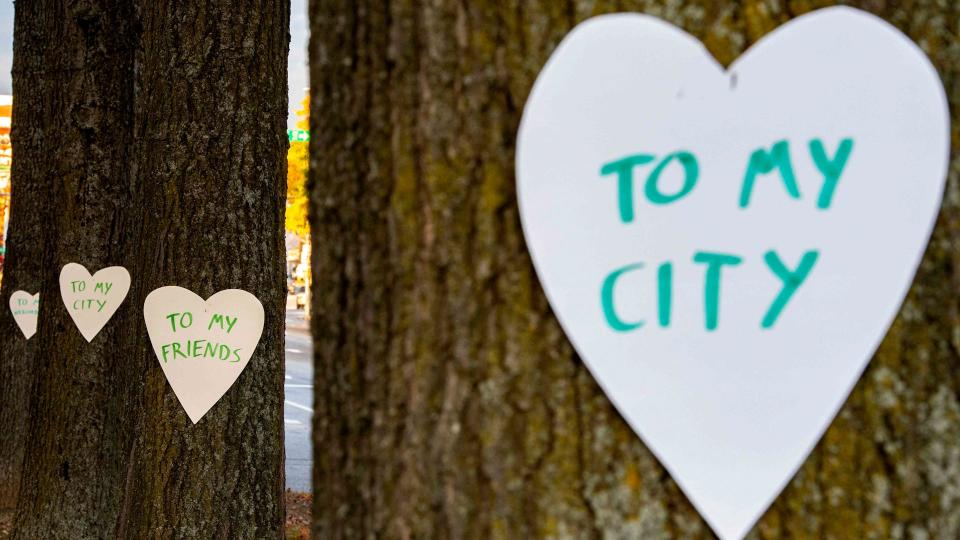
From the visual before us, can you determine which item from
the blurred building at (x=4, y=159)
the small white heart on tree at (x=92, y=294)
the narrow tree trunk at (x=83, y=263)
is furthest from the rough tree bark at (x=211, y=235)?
the blurred building at (x=4, y=159)

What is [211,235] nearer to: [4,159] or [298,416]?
[298,416]

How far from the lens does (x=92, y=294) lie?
575 cm

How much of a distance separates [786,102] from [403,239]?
46 centimetres

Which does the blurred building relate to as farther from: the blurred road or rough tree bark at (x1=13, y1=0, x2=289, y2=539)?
rough tree bark at (x1=13, y1=0, x2=289, y2=539)

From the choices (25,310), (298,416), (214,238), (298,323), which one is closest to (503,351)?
(214,238)

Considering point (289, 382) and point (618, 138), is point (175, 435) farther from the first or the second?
point (289, 382)

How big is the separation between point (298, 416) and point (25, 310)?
304 inches

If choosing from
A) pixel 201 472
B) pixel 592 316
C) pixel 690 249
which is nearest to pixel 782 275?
pixel 690 249

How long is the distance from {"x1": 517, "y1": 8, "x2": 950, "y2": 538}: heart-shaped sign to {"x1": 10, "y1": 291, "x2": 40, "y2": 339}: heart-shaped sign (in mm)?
6604

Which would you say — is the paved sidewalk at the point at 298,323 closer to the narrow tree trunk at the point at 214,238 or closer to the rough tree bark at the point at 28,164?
the rough tree bark at the point at 28,164

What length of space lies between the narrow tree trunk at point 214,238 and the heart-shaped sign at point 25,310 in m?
3.46

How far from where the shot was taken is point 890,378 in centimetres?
131

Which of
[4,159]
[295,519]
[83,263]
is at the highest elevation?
[4,159]

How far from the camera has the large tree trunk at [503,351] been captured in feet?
4.29
